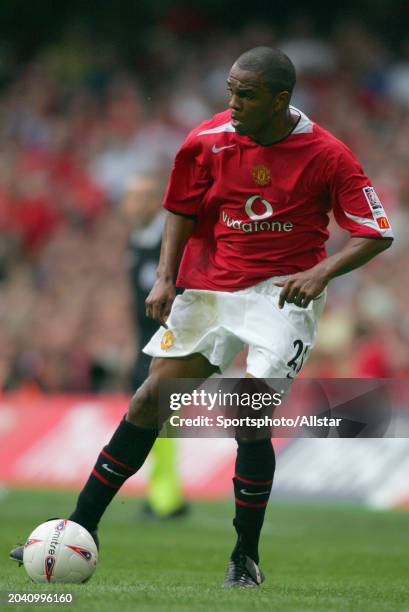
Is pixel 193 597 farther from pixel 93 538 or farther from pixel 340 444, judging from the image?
pixel 340 444

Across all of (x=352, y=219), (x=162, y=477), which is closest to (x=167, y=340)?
(x=352, y=219)

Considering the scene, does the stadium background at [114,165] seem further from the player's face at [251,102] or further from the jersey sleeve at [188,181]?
the player's face at [251,102]

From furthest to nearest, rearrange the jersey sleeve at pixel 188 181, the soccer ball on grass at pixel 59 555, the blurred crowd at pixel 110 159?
1. the blurred crowd at pixel 110 159
2. the jersey sleeve at pixel 188 181
3. the soccer ball on grass at pixel 59 555

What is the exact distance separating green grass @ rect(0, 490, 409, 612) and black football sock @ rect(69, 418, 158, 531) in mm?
307

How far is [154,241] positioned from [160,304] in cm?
416

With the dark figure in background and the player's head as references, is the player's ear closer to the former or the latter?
the player's head

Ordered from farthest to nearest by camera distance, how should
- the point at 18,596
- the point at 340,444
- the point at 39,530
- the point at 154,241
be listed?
the point at 340,444, the point at 154,241, the point at 39,530, the point at 18,596

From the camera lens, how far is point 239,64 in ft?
19.4

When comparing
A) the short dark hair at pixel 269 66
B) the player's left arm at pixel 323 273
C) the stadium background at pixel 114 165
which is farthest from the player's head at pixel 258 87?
the stadium background at pixel 114 165

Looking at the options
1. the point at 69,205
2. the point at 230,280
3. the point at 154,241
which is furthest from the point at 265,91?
the point at 69,205

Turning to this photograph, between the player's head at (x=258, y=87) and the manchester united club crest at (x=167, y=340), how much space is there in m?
1.01

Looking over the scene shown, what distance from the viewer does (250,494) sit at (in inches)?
239

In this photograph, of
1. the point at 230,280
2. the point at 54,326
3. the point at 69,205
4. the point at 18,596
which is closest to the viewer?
the point at 18,596

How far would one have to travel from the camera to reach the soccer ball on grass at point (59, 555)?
5734 mm
